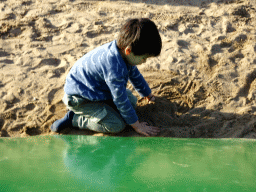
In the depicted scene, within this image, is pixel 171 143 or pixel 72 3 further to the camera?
pixel 72 3

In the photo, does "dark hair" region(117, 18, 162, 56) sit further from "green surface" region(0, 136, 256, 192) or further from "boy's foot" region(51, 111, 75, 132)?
"boy's foot" region(51, 111, 75, 132)

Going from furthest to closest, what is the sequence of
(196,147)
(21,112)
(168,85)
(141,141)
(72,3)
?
(72,3), (168,85), (21,112), (141,141), (196,147)

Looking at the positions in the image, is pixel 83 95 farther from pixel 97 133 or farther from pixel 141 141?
pixel 141 141

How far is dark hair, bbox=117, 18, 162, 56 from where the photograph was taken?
1.85 m

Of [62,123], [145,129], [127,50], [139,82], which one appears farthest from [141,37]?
[62,123]

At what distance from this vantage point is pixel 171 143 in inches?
77.4

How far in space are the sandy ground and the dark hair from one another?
26.6 inches

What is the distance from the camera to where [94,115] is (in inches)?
86.3

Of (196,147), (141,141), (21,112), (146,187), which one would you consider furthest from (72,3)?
(146,187)

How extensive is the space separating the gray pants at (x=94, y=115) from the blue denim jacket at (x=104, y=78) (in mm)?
68

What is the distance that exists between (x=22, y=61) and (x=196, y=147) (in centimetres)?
199

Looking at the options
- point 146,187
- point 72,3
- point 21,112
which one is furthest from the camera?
point 72,3

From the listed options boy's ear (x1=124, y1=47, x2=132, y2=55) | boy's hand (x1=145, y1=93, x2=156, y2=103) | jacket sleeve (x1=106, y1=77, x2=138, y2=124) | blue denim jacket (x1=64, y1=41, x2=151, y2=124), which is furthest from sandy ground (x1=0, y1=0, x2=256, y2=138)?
boy's ear (x1=124, y1=47, x2=132, y2=55)

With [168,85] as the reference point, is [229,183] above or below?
below
